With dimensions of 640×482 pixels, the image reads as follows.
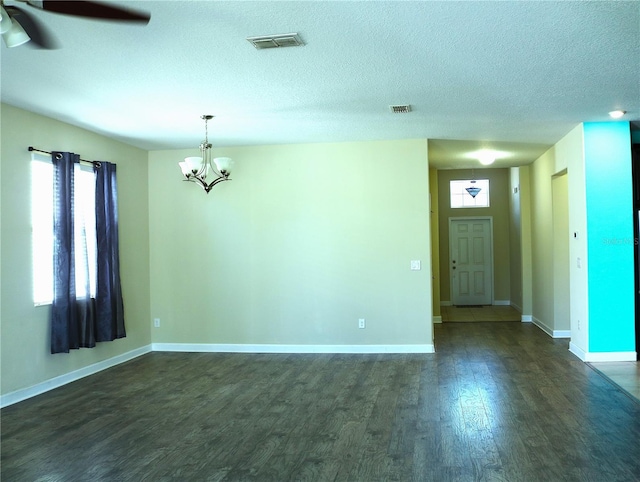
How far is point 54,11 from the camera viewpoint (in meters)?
2.35

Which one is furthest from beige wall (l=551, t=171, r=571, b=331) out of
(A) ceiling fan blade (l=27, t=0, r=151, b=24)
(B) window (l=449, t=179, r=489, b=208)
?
(A) ceiling fan blade (l=27, t=0, r=151, b=24)

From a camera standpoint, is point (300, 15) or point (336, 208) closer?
point (300, 15)

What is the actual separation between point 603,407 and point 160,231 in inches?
212

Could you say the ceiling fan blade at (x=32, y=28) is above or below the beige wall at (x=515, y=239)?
above

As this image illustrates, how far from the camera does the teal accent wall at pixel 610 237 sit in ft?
19.5

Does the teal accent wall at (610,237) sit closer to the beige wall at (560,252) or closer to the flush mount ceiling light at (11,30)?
the beige wall at (560,252)

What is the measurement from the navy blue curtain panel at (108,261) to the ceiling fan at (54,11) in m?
3.50

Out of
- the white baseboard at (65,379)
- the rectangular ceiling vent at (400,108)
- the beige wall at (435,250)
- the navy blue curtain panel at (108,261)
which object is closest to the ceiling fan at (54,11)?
the rectangular ceiling vent at (400,108)

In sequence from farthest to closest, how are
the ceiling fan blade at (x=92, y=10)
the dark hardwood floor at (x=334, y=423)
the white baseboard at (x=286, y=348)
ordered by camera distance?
the white baseboard at (x=286, y=348), the dark hardwood floor at (x=334, y=423), the ceiling fan blade at (x=92, y=10)

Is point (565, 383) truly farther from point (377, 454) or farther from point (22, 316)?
point (22, 316)

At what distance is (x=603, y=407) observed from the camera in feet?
14.3

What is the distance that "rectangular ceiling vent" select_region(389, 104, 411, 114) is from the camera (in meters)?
5.03

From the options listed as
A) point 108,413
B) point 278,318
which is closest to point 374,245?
point 278,318

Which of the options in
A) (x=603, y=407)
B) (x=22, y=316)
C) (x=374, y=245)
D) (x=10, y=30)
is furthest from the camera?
(x=374, y=245)
